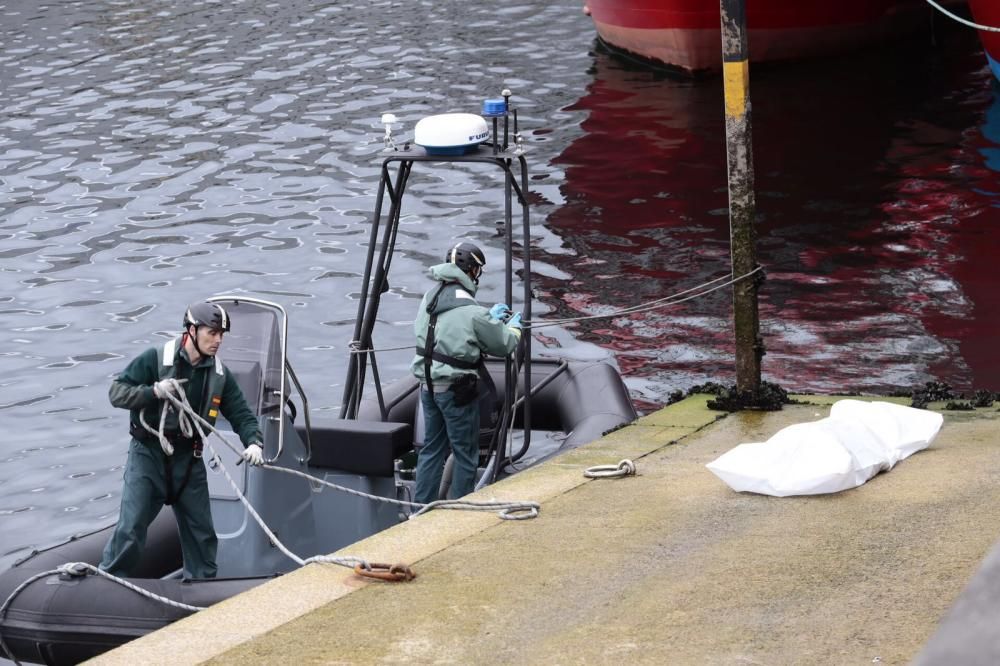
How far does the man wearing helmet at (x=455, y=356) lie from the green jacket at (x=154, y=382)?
1.34 meters

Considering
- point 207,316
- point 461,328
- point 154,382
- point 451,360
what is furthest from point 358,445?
point 207,316

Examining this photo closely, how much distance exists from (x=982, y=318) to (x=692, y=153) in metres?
7.14

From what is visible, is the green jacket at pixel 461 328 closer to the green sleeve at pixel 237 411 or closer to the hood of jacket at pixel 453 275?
the hood of jacket at pixel 453 275

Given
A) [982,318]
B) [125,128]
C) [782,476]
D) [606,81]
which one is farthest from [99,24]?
[782,476]

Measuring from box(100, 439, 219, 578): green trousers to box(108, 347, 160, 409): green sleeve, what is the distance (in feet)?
0.83

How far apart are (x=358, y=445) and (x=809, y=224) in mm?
9925

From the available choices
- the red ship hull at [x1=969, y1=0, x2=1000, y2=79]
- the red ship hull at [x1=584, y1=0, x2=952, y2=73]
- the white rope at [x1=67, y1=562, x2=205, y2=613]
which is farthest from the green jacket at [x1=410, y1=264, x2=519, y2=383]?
the red ship hull at [x1=584, y1=0, x2=952, y2=73]

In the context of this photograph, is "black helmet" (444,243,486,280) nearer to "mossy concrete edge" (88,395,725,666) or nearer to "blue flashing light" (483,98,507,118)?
"blue flashing light" (483,98,507,118)

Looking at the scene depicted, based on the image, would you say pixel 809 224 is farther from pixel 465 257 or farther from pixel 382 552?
pixel 382 552

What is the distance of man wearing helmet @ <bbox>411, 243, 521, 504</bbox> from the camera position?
291 inches

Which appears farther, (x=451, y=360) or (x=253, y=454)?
(x=451, y=360)

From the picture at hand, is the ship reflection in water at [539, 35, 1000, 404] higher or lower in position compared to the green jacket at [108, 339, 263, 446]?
lower

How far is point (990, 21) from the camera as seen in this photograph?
19641mm

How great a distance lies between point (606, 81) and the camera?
950 inches
